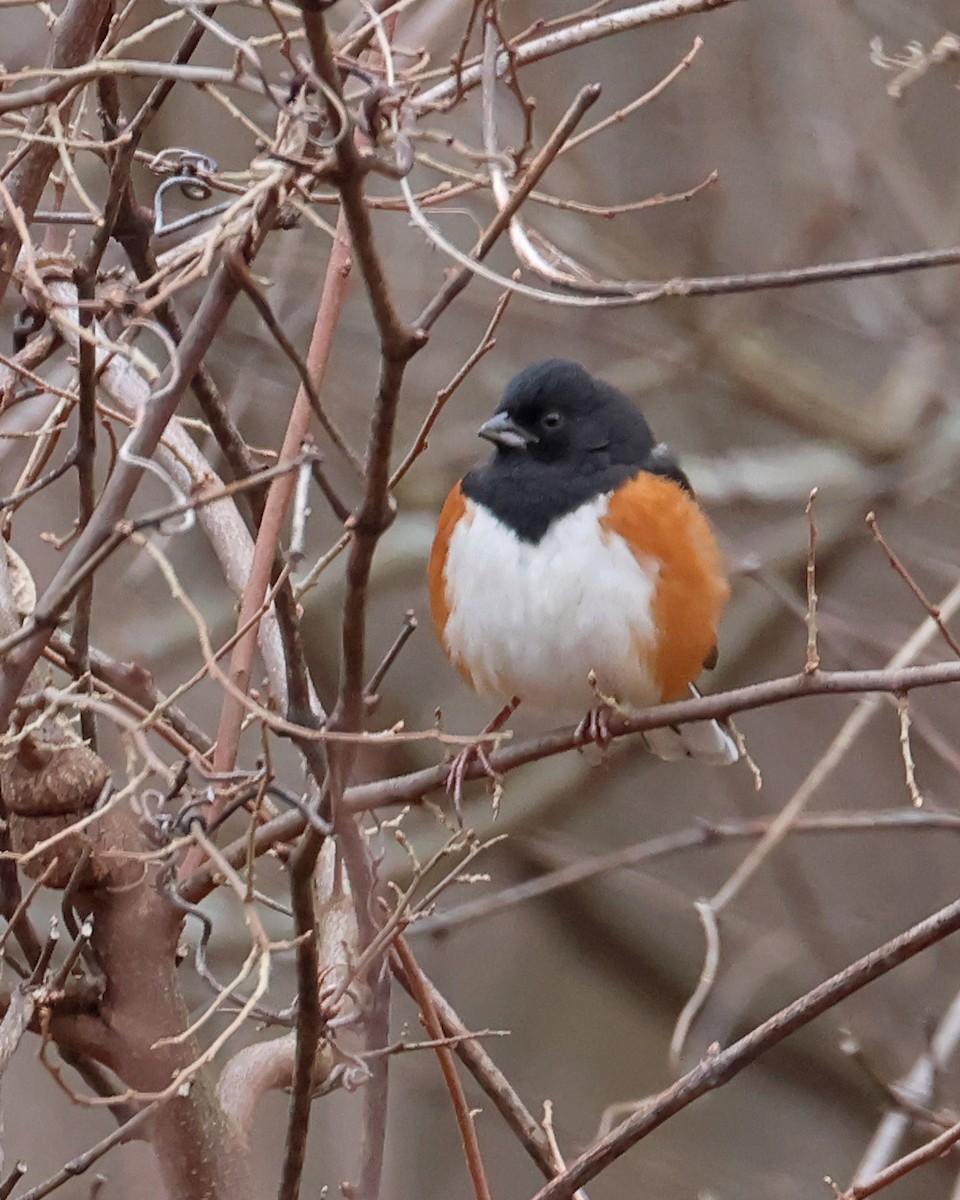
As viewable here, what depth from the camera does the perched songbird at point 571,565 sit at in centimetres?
214

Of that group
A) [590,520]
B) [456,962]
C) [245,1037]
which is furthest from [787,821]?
[456,962]

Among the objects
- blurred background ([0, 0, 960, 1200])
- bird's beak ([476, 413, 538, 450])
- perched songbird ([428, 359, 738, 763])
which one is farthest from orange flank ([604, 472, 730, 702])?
blurred background ([0, 0, 960, 1200])

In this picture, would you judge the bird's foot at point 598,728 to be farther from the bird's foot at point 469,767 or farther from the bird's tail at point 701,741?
the bird's tail at point 701,741

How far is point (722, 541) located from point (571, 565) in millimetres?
1343

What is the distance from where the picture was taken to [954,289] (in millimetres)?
3922

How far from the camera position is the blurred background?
3824 mm

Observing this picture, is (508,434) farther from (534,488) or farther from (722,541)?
(722,541)

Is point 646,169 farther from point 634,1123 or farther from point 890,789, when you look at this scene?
point 634,1123

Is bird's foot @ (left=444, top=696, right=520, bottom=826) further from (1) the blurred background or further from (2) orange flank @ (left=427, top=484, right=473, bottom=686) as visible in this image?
(1) the blurred background

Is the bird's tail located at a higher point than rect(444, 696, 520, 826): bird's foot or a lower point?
lower

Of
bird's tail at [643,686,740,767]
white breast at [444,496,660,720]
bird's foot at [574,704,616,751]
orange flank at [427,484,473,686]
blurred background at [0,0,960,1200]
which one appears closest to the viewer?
bird's foot at [574,704,616,751]

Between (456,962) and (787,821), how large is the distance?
332 centimetres

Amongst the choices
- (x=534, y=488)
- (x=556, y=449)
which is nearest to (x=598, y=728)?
(x=534, y=488)

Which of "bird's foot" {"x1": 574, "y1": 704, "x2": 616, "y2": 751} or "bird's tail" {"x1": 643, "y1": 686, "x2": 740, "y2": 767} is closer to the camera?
"bird's foot" {"x1": 574, "y1": 704, "x2": 616, "y2": 751}
